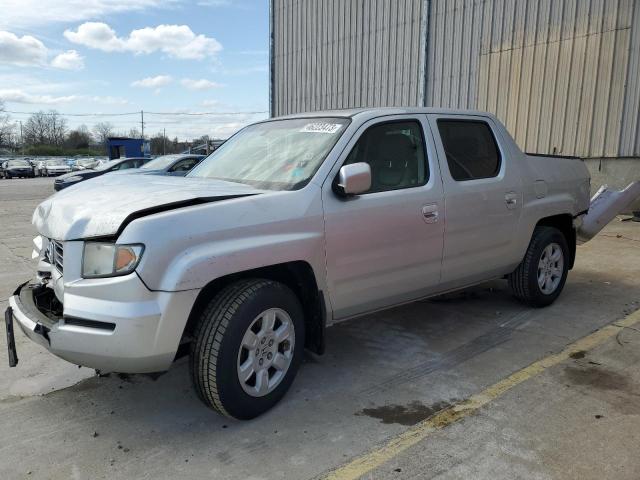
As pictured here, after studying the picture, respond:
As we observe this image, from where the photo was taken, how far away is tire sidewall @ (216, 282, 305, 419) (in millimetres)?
2949

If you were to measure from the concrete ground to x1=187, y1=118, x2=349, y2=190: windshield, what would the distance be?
4.69 ft

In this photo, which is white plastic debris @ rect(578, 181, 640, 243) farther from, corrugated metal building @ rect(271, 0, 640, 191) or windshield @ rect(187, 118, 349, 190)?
corrugated metal building @ rect(271, 0, 640, 191)

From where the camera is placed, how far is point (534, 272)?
16.8ft

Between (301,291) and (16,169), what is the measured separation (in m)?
41.4

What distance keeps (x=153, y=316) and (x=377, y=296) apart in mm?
1624

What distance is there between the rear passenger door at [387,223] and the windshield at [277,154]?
0.19 m

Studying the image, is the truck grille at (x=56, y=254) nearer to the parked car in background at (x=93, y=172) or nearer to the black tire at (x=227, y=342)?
the black tire at (x=227, y=342)

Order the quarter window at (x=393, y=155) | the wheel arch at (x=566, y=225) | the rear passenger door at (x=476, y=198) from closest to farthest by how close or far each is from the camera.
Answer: the quarter window at (x=393, y=155), the rear passenger door at (x=476, y=198), the wheel arch at (x=566, y=225)

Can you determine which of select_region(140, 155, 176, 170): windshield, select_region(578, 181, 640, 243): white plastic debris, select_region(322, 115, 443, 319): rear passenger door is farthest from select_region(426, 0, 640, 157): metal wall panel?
select_region(322, 115, 443, 319): rear passenger door

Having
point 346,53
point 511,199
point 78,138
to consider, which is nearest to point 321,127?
point 511,199

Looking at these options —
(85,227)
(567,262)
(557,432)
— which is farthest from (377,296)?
(567,262)

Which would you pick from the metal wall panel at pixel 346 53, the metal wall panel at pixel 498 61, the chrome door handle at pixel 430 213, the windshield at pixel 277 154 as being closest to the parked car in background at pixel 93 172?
the metal wall panel at pixel 346 53

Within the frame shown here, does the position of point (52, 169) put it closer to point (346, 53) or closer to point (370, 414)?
point (346, 53)

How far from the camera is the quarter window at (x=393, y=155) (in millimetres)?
3794
